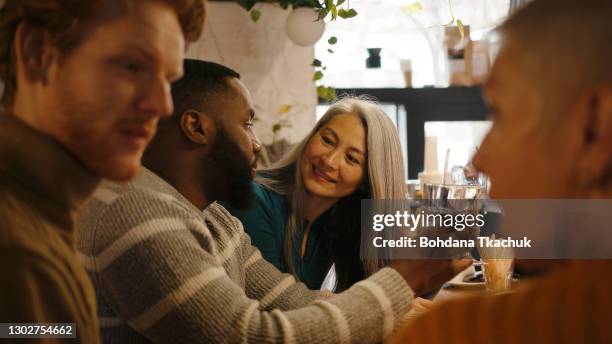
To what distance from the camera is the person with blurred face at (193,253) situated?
83 centimetres

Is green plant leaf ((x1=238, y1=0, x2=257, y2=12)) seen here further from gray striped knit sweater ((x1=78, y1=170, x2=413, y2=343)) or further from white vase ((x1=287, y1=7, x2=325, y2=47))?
white vase ((x1=287, y1=7, x2=325, y2=47))

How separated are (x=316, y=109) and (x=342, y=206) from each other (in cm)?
212

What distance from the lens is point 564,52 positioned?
0.49 metres

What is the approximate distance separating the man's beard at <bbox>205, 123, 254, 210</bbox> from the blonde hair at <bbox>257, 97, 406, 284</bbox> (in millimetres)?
845

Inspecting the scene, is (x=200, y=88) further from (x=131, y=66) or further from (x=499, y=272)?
(x=499, y=272)

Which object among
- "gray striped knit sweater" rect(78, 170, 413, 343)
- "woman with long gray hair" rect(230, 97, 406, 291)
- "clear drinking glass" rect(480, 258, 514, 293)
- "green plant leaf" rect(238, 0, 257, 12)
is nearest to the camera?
"gray striped knit sweater" rect(78, 170, 413, 343)

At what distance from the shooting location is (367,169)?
6.77ft

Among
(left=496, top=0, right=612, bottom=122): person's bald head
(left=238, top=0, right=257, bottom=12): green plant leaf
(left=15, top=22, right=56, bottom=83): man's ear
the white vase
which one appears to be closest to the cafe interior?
(left=496, top=0, right=612, bottom=122): person's bald head

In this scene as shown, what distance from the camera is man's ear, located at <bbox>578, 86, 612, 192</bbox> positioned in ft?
1.55

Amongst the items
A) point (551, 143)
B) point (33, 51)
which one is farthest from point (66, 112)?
point (551, 143)

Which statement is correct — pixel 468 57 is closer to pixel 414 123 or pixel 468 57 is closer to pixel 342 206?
pixel 414 123

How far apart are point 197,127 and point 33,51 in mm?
453

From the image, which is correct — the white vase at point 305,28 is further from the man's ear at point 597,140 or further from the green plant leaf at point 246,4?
the man's ear at point 597,140

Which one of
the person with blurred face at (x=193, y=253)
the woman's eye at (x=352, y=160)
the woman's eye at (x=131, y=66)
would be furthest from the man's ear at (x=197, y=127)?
the woman's eye at (x=352, y=160)
